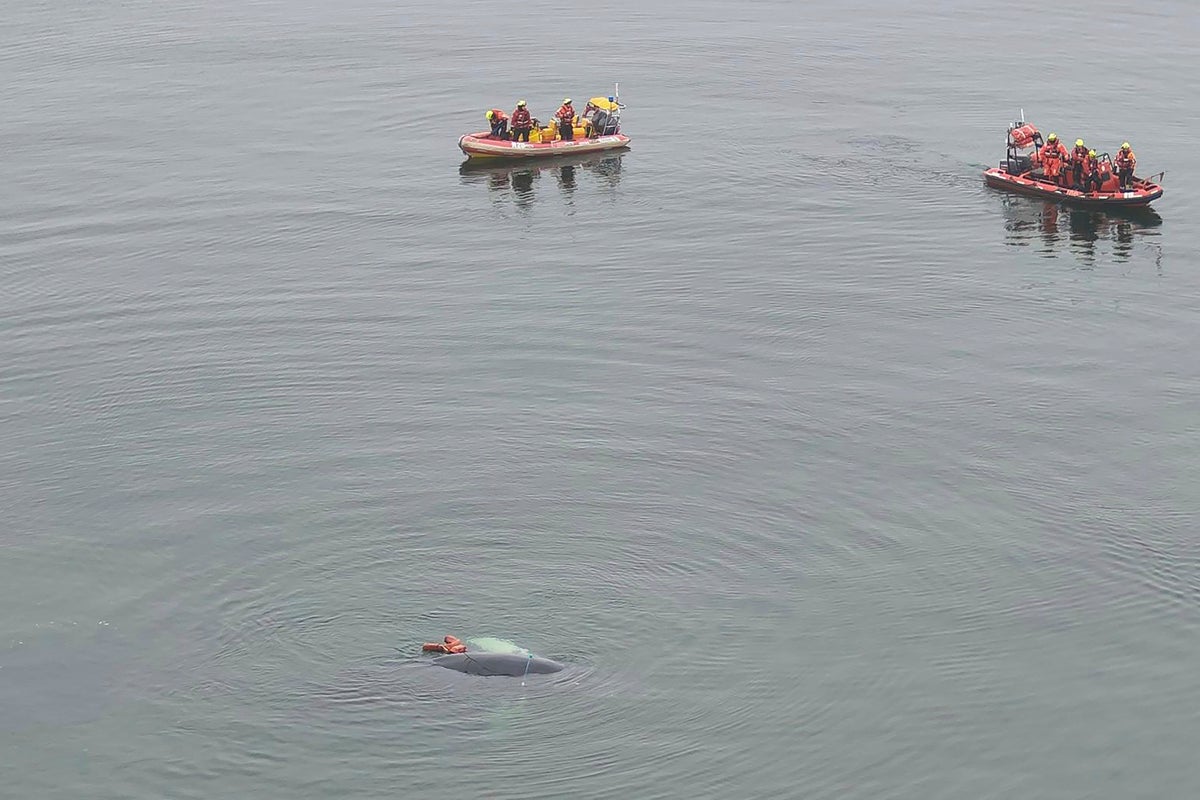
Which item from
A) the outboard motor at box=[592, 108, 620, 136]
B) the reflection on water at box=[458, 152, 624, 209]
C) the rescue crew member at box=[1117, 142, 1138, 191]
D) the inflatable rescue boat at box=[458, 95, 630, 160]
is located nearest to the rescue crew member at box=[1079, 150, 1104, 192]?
the rescue crew member at box=[1117, 142, 1138, 191]

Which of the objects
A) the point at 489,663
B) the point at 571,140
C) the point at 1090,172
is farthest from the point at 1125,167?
the point at 489,663

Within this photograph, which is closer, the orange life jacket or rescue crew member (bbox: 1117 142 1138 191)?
rescue crew member (bbox: 1117 142 1138 191)

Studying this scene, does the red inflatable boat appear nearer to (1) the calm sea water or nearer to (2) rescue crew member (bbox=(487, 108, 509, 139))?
(2) rescue crew member (bbox=(487, 108, 509, 139))

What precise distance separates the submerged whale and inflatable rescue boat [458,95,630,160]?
44.1 metres

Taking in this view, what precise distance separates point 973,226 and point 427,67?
39.1m

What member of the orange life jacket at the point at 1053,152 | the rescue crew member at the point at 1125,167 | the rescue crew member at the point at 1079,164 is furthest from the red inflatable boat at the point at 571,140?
the rescue crew member at the point at 1125,167

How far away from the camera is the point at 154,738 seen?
3466cm

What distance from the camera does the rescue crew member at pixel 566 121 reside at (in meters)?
77.3

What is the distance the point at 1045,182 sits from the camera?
69.8 meters

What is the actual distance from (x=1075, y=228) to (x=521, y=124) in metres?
26.1

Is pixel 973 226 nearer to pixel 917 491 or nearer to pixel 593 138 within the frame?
pixel 593 138

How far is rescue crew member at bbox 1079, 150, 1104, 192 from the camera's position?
2672 inches

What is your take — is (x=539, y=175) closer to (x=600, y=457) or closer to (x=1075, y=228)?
(x=1075, y=228)

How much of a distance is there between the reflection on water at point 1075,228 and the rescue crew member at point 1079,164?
1170 mm
